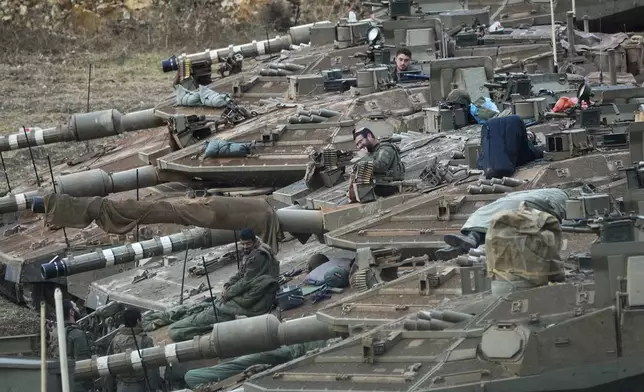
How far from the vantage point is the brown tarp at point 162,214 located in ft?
99.6

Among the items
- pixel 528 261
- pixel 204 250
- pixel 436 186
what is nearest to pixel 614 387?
pixel 528 261

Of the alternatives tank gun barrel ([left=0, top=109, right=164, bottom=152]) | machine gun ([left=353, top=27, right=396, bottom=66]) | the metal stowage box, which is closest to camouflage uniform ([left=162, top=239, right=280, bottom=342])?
the metal stowage box

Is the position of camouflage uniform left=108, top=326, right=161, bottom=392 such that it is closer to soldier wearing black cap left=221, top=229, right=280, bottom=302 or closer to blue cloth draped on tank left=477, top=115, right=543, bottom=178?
soldier wearing black cap left=221, top=229, right=280, bottom=302

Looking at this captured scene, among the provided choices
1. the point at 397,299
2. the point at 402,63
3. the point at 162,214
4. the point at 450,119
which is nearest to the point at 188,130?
the point at 402,63

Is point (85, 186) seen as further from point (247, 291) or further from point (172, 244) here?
point (247, 291)

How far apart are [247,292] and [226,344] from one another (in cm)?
431

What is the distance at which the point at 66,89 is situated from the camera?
205 ft

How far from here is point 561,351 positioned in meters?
22.3

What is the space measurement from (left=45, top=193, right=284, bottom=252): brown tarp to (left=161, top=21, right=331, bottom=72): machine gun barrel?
15522 mm

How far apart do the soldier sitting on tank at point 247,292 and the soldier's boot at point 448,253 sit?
2652mm

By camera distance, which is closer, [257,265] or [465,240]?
[465,240]

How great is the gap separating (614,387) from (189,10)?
44.9 metres

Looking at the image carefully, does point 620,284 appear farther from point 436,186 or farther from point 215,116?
point 215,116

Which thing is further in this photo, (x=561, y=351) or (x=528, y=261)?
(x=528, y=261)
